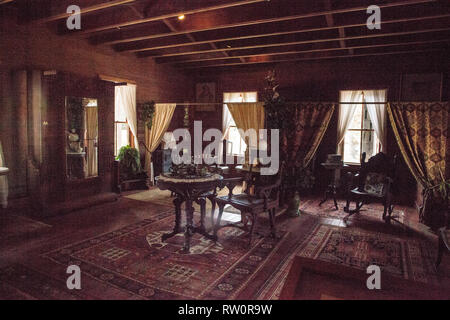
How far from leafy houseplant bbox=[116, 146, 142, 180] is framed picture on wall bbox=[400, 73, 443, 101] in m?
6.11

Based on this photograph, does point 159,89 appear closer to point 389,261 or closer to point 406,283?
point 389,261

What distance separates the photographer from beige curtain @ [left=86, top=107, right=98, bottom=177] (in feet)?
19.0

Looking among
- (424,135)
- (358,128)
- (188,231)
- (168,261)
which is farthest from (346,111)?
(168,261)

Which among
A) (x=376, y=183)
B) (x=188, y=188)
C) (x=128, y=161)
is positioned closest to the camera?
(x=188, y=188)

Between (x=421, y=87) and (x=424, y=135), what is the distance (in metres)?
2.17

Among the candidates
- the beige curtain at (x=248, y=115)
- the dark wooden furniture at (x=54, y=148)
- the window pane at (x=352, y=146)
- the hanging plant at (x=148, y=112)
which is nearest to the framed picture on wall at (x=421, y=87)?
the window pane at (x=352, y=146)

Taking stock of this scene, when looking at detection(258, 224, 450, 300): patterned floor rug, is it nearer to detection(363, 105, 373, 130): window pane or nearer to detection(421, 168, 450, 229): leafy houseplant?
detection(421, 168, 450, 229): leafy houseplant

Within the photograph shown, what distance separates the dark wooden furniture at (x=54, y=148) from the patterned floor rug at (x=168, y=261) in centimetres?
162

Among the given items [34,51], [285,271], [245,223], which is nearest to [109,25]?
[34,51]

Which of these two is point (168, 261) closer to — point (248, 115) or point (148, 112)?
point (248, 115)

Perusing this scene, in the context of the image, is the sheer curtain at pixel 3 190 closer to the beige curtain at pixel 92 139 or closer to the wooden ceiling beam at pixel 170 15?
the beige curtain at pixel 92 139

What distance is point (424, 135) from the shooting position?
4.89 meters

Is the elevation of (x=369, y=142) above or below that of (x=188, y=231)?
above

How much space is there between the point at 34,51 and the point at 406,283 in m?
6.15
